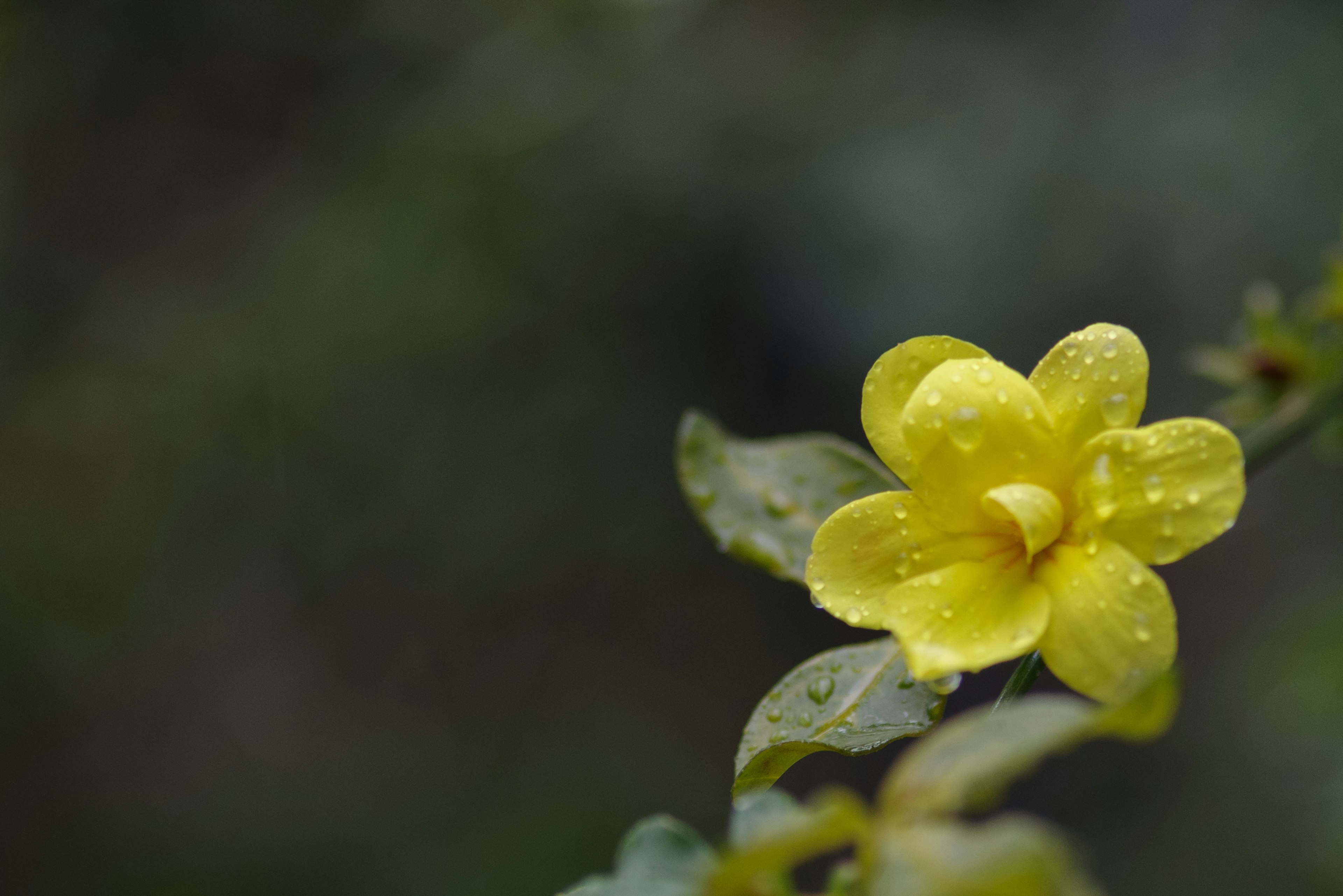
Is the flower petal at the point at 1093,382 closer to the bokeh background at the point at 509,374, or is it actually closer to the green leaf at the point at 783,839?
the green leaf at the point at 783,839

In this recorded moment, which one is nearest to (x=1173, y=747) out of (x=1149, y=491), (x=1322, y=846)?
(x=1322, y=846)

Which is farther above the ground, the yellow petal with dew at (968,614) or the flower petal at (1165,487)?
the flower petal at (1165,487)

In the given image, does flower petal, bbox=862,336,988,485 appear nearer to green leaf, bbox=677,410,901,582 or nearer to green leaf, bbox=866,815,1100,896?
green leaf, bbox=677,410,901,582

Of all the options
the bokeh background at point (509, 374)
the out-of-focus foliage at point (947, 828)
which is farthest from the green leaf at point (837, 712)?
the bokeh background at point (509, 374)

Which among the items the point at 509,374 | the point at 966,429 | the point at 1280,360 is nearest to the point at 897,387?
the point at 966,429

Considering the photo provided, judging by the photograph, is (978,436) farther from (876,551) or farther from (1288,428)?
(1288,428)

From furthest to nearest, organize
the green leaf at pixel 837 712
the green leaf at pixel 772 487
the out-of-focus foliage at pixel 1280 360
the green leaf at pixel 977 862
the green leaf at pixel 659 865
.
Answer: the out-of-focus foliage at pixel 1280 360, the green leaf at pixel 772 487, the green leaf at pixel 837 712, the green leaf at pixel 659 865, the green leaf at pixel 977 862
